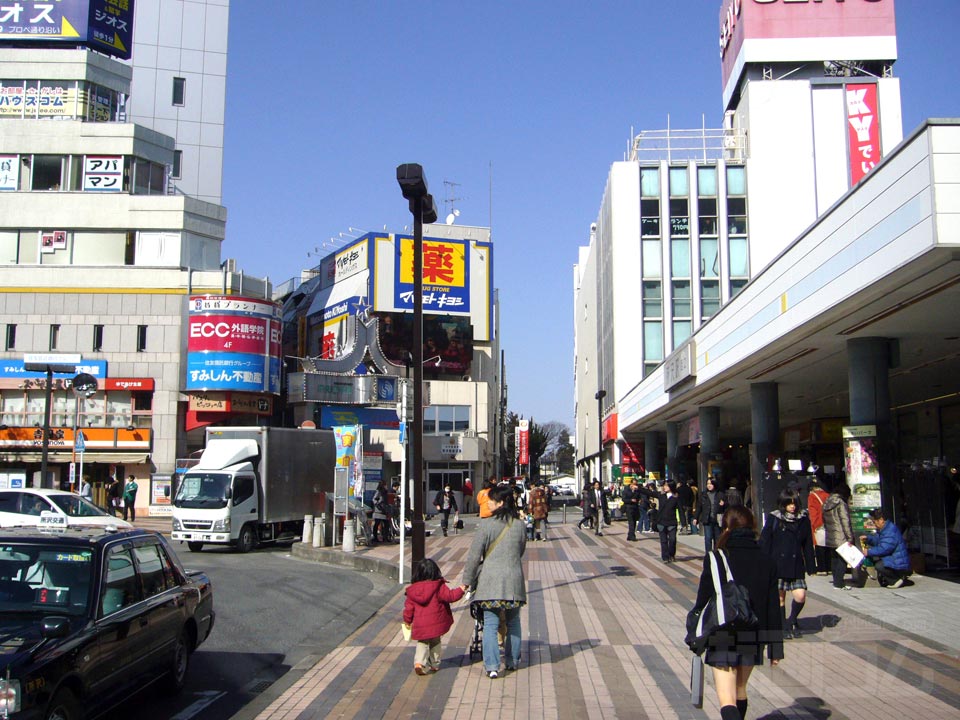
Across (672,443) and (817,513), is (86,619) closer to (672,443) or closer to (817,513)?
(817,513)

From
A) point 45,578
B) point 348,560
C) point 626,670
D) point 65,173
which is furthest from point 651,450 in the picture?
point 45,578

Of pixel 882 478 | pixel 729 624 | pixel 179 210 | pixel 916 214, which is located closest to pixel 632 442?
pixel 179 210

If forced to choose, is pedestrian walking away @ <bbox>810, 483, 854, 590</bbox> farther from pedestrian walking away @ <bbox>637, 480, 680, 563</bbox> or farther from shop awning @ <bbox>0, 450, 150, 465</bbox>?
shop awning @ <bbox>0, 450, 150, 465</bbox>

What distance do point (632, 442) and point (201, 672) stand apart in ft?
139

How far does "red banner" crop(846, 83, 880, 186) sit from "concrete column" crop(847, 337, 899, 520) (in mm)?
33757

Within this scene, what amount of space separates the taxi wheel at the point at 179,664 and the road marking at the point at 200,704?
238 mm

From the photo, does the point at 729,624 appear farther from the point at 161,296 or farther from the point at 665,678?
the point at 161,296

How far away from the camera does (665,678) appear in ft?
27.0

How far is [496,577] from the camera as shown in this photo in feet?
26.5

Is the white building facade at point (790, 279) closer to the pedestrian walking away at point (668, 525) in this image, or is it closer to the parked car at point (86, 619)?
the pedestrian walking away at point (668, 525)

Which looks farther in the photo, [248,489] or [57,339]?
[57,339]

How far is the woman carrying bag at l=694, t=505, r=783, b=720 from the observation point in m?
5.65

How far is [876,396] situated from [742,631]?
34.8 feet

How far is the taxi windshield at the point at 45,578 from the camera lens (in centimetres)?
639
